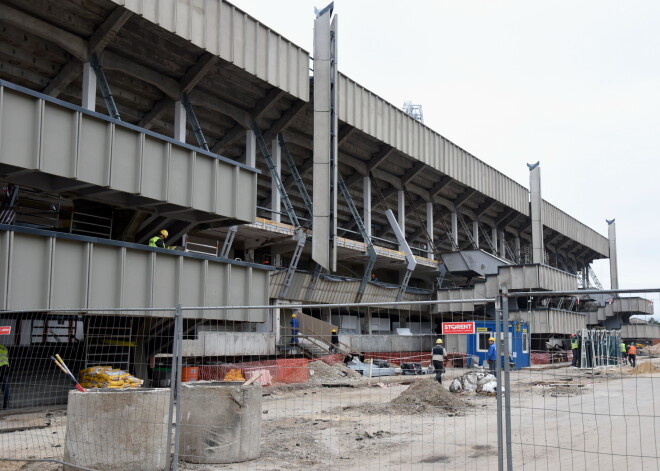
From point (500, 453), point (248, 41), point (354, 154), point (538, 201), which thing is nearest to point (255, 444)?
point (500, 453)

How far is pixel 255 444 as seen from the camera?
30.2 feet

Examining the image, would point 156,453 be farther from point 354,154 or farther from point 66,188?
point 354,154

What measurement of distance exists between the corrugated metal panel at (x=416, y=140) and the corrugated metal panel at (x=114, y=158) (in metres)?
11.0

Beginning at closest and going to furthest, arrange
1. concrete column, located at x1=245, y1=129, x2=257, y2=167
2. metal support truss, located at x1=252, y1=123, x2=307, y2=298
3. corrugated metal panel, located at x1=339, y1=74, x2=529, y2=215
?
concrete column, located at x1=245, y1=129, x2=257, y2=167, metal support truss, located at x1=252, y1=123, x2=307, y2=298, corrugated metal panel, located at x1=339, y1=74, x2=529, y2=215

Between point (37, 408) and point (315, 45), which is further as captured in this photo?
point (315, 45)

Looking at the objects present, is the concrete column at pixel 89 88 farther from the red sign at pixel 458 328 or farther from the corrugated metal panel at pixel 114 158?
the red sign at pixel 458 328

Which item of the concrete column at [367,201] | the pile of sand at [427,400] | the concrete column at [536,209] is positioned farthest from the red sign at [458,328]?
the concrete column at [536,209]

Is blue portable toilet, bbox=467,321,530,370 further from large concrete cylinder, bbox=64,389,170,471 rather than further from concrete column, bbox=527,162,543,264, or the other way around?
concrete column, bbox=527,162,543,264

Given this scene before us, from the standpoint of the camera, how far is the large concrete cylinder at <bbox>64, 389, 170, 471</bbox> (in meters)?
8.33

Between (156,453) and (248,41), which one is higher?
(248,41)

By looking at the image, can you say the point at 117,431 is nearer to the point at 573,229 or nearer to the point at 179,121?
the point at 179,121

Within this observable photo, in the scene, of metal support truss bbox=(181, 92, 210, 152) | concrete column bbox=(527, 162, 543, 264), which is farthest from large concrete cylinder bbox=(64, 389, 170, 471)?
concrete column bbox=(527, 162, 543, 264)

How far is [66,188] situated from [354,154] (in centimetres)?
1992

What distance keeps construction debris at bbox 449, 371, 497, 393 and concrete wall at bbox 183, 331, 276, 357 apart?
5744 mm
